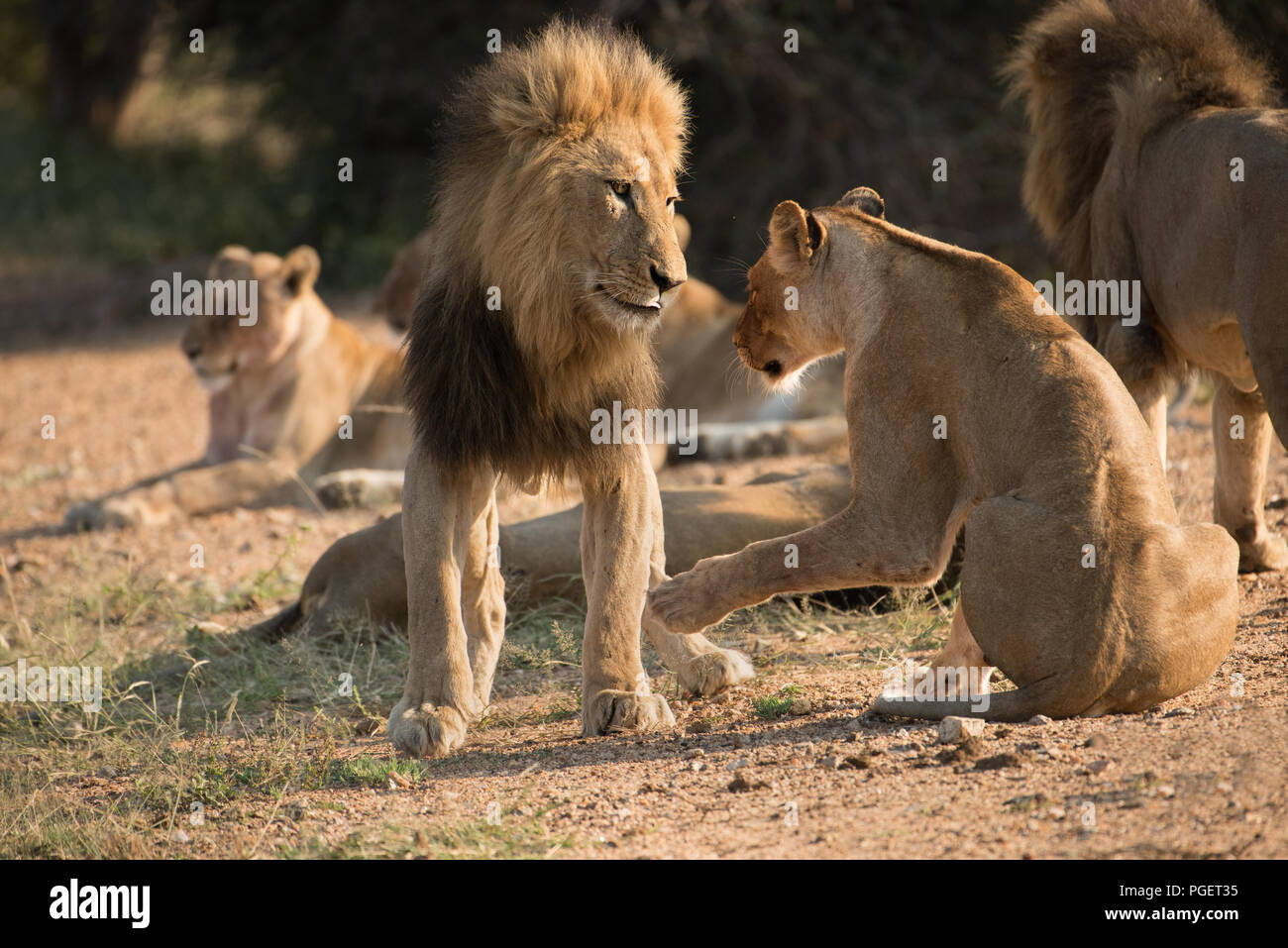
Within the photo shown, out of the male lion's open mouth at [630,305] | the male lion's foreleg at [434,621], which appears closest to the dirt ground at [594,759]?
the male lion's foreleg at [434,621]

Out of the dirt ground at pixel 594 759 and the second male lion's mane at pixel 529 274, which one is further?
the second male lion's mane at pixel 529 274

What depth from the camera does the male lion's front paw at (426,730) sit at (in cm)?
371

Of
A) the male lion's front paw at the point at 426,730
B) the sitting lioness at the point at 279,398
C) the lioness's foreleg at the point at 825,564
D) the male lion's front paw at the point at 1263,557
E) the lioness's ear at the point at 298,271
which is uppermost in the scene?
the lioness's ear at the point at 298,271

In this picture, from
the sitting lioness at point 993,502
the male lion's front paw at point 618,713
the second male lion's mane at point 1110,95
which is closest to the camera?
the sitting lioness at point 993,502

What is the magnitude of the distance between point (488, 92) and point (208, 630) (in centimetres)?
244

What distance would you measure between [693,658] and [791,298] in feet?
3.73

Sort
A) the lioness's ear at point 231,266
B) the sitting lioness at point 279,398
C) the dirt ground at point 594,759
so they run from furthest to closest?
1. the lioness's ear at point 231,266
2. the sitting lioness at point 279,398
3. the dirt ground at point 594,759

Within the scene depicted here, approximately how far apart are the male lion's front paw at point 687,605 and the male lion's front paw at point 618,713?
0.96 ft

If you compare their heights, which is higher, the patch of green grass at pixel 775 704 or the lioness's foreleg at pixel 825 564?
the lioness's foreleg at pixel 825 564

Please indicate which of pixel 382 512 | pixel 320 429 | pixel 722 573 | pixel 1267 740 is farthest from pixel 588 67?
pixel 320 429

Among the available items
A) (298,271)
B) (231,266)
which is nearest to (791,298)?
(298,271)

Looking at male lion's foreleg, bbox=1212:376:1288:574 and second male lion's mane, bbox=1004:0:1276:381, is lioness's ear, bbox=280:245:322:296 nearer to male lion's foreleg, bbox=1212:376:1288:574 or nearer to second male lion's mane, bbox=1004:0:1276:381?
second male lion's mane, bbox=1004:0:1276:381

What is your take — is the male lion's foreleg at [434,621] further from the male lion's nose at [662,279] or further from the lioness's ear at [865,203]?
the lioness's ear at [865,203]

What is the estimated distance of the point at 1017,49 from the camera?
5242 millimetres
